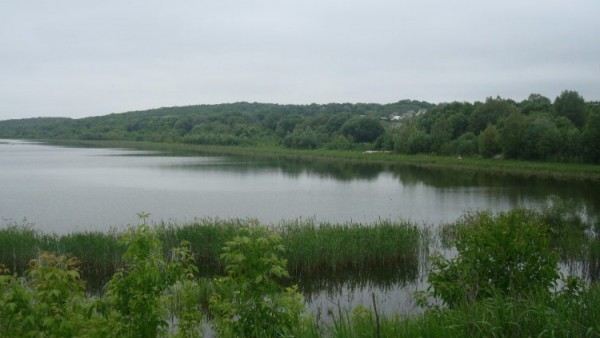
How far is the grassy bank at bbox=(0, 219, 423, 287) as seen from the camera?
55.0 ft

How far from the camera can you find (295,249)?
17031 mm

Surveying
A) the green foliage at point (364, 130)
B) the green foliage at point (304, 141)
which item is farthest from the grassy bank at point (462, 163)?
the green foliage at point (364, 130)

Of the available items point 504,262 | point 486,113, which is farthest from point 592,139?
point 504,262

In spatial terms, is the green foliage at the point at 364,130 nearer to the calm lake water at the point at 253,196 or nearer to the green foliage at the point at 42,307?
the calm lake water at the point at 253,196

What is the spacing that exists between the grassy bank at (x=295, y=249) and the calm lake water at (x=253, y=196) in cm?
749

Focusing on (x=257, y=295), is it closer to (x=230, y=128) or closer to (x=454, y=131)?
(x=454, y=131)

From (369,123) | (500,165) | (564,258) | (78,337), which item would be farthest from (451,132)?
(78,337)

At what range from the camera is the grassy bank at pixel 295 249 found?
1677 centimetres

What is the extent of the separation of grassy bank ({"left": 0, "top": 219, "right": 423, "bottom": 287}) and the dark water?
Answer: 67cm

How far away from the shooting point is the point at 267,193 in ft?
134

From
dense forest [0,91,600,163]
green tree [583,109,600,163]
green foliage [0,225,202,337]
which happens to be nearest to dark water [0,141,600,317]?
green foliage [0,225,202,337]

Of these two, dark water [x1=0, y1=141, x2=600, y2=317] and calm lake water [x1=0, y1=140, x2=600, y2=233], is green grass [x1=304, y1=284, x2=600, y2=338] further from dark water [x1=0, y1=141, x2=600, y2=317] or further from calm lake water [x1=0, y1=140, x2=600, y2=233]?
calm lake water [x1=0, y1=140, x2=600, y2=233]

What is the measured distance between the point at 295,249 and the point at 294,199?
2023 cm

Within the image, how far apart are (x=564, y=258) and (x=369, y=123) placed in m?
104
